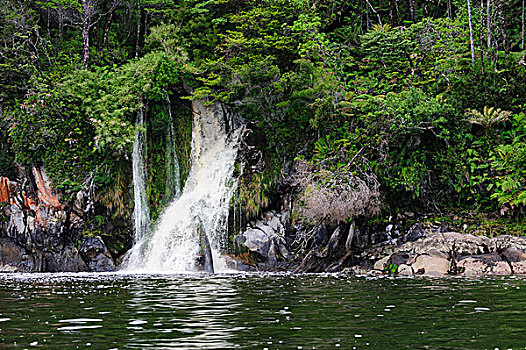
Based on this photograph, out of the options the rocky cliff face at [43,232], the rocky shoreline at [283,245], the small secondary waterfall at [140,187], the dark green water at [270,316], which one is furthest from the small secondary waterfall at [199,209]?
the dark green water at [270,316]

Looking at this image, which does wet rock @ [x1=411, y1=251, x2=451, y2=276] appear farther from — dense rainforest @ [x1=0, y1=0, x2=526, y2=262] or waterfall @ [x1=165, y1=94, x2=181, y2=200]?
waterfall @ [x1=165, y1=94, x2=181, y2=200]

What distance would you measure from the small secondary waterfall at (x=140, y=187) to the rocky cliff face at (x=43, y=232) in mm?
1419

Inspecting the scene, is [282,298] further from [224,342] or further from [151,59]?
[151,59]

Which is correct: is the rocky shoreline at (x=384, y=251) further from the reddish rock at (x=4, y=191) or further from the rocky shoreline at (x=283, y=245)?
the reddish rock at (x=4, y=191)

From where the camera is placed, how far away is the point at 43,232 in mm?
20766

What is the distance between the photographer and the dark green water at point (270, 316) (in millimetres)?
5824

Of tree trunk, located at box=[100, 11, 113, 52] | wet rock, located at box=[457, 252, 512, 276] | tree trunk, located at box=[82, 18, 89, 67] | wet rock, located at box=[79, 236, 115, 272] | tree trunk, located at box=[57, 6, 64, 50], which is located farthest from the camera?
tree trunk, located at box=[100, 11, 113, 52]

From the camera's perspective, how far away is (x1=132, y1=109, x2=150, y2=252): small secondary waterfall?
2072cm

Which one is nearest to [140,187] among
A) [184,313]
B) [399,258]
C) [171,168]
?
[171,168]

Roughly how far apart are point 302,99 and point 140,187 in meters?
6.85

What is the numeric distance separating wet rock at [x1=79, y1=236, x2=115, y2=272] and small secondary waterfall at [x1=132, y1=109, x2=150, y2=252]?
1180 millimetres

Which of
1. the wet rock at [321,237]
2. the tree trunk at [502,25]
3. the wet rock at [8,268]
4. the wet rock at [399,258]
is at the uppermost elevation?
the tree trunk at [502,25]

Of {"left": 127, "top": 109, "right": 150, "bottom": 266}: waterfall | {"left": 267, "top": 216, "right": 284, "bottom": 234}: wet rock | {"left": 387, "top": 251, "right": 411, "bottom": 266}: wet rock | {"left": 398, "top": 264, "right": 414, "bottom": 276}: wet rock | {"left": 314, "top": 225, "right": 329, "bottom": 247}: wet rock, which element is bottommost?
{"left": 398, "top": 264, "right": 414, "bottom": 276}: wet rock

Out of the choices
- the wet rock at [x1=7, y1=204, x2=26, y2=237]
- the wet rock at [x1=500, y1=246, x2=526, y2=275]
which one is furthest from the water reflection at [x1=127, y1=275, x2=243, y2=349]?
the wet rock at [x1=7, y1=204, x2=26, y2=237]
